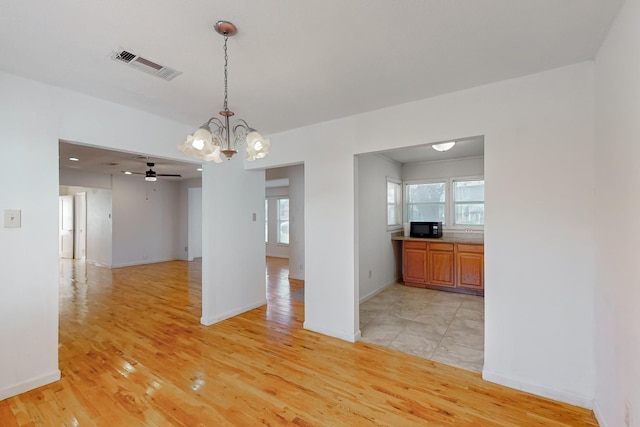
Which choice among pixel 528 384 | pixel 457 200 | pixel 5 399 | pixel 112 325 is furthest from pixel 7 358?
pixel 457 200

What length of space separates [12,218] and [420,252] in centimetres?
528

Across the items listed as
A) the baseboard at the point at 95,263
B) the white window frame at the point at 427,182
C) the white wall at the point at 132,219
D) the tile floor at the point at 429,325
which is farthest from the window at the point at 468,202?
the baseboard at the point at 95,263

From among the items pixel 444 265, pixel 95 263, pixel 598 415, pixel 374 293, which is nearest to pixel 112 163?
pixel 95 263

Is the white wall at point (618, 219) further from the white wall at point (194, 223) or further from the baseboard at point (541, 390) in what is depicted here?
the white wall at point (194, 223)

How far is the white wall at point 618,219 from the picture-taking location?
143cm

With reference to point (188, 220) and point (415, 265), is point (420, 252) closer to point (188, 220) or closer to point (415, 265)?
point (415, 265)

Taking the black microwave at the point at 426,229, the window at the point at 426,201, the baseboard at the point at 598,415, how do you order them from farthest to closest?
the window at the point at 426,201
the black microwave at the point at 426,229
the baseboard at the point at 598,415

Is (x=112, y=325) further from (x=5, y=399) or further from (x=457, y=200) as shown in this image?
(x=457, y=200)

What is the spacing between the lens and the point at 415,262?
5383mm

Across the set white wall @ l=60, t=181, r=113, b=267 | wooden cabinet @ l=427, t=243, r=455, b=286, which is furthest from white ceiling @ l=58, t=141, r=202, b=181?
Result: wooden cabinet @ l=427, t=243, r=455, b=286

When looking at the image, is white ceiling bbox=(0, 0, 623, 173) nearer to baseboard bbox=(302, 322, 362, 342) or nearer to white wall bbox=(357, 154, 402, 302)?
white wall bbox=(357, 154, 402, 302)

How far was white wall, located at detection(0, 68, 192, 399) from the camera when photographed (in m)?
2.22

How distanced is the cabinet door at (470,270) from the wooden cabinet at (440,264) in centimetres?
14

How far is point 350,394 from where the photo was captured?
2.25 m
